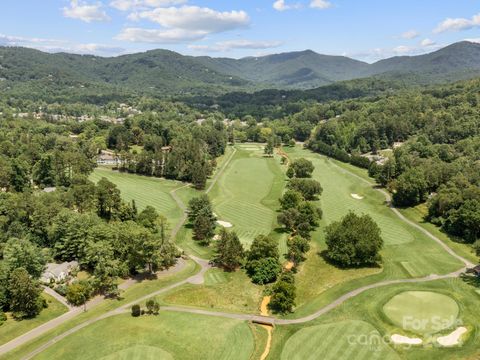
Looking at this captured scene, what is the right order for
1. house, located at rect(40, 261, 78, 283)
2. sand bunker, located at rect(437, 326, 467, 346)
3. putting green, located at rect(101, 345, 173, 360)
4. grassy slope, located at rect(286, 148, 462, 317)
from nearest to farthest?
putting green, located at rect(101, 345, 173, 360) → sand bunker, located at rect(437, 326, 467, 346) → grassy slope, located at rect(286, 148, 462, 317) → house, located at rect(40, 261, 78, 283)

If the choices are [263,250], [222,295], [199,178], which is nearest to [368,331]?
[222,295]

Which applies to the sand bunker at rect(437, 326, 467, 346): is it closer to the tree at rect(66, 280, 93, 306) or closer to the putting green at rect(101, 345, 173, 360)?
the putting green at rect(101, 345, 173, 360)

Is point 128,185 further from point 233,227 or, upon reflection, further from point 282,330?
point 282,330

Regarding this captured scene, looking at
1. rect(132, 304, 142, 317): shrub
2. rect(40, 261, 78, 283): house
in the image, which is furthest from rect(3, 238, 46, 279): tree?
rect(132, 304, 142, 317): shrub

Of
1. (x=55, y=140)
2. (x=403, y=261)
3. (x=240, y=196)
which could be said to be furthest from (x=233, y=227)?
(x=55, y=140)

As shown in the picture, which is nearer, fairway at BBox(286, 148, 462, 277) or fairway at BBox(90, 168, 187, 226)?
fairway at BBox(286, 148, 462, 277)

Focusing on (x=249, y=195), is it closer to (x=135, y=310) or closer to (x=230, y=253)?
(x=230, y=253)

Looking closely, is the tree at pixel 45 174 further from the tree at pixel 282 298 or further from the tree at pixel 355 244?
the tree at pixel 282 298

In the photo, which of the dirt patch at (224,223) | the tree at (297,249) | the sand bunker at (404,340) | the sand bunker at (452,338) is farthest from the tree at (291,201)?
the sand bunker at (452,338)
